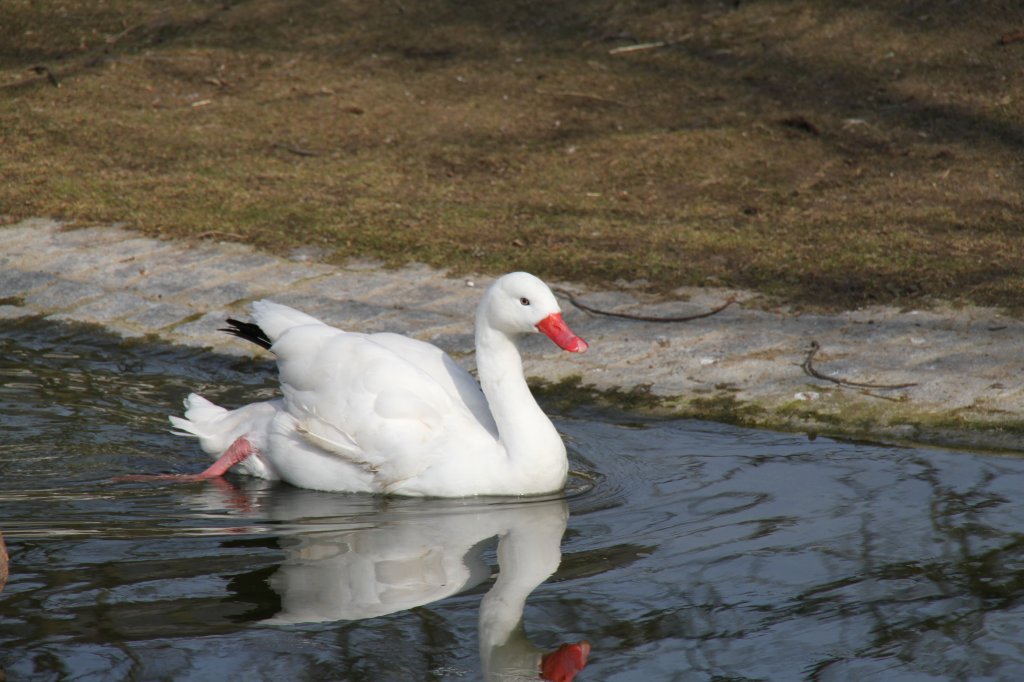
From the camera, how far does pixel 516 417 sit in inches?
199

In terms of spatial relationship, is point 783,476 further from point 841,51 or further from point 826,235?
point 841,51

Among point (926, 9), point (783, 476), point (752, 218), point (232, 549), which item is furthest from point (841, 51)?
point (232, 549)

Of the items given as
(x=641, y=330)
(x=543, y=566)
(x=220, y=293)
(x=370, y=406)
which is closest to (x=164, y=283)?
(x=220, y=293)

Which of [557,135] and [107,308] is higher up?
[557,135]

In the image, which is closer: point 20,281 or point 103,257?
point 20,281

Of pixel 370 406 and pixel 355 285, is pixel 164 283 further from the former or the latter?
pixel 370 406

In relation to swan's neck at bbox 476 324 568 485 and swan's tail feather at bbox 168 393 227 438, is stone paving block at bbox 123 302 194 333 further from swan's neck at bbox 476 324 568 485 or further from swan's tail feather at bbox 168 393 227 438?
swan's neck at bbox 476 324 568 485

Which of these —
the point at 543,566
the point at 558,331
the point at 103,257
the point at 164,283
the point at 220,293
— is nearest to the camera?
the point at 543,566

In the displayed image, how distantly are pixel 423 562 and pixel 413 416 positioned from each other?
Answer: 3.04ft

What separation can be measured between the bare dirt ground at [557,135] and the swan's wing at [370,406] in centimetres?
241

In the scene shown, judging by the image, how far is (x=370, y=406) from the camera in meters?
5.13

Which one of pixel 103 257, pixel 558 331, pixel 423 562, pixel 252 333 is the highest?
pixel 558 331

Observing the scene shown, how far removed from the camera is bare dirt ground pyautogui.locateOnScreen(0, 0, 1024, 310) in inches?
311

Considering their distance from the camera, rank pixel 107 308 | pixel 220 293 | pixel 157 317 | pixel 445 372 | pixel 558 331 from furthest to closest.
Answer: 1. pixel 220 293
2. pixel 107 308
3. pixel 157 317
4. pixel 445 372
5. pixel 558 331
